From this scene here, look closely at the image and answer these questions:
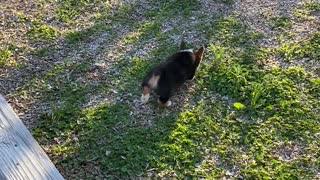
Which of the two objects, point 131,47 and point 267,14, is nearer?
point 131,47

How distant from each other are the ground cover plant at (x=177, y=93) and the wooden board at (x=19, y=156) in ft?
2.44

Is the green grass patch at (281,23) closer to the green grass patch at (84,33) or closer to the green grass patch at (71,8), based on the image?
the green grass patch at (84,33)

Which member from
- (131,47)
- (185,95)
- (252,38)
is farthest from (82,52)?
(252,38)

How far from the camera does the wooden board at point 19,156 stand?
7.75 feet

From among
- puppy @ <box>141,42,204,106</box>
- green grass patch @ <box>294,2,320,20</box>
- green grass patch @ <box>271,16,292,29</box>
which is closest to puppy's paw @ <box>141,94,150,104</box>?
puppy @ <box>141,42,204,106</box>

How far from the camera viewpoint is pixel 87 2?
513cm

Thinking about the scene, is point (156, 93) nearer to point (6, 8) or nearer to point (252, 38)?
→ point (252, 38)

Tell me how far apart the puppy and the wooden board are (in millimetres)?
1289

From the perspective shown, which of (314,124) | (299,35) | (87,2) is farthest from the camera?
(87,2)

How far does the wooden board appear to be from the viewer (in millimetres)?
2361

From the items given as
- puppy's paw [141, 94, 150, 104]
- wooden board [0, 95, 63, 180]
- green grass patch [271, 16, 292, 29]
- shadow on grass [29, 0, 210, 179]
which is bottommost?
shadow on grass [29, 0, 210, 179]

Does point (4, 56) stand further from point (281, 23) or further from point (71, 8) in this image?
point (281, 23)

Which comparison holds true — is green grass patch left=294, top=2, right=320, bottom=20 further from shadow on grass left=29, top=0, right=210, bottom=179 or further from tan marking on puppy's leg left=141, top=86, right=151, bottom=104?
tan marking on puppy's leg left=141, top=86, right=151, bottom=104

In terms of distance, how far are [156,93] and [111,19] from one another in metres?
1.50
